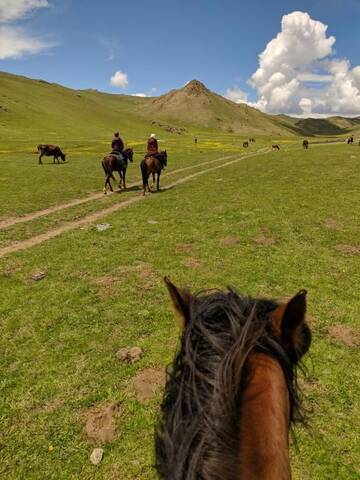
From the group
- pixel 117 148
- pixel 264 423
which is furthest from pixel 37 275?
pixel 117 148

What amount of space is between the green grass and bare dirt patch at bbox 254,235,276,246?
199 millimetres

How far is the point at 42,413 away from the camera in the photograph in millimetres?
5492

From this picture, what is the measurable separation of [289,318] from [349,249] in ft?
38.0

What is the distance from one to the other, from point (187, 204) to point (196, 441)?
17.7 metres

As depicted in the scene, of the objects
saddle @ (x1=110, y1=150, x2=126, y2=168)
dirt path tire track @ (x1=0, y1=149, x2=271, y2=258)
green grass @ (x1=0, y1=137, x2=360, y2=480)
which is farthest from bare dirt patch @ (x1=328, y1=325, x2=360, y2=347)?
saddle @ (x1=110, y1=150, x2=126, y2=168)

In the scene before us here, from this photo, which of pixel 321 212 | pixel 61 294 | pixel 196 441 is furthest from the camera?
pixel 321 212

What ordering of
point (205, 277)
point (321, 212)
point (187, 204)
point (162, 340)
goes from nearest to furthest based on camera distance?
1. point (162, 340)
2. point (205, 277)
3. point (321, 212)
4. point (187, 204)

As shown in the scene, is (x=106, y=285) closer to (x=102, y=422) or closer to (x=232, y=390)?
(x=102, y=422)

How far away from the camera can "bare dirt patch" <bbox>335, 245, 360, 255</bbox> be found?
1212cm

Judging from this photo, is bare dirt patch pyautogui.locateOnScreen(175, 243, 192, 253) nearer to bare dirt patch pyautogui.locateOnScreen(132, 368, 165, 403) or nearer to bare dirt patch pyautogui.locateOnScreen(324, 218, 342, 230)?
bare dirt patch pyautogui.locateOnScreen(324, 218, 342, 230)

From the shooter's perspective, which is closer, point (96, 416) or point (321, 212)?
point (96, 416)

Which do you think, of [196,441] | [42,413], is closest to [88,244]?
[42,413]

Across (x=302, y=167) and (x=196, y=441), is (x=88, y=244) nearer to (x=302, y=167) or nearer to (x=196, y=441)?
(x=196, y=441)

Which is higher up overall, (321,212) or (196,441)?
(196,441)
